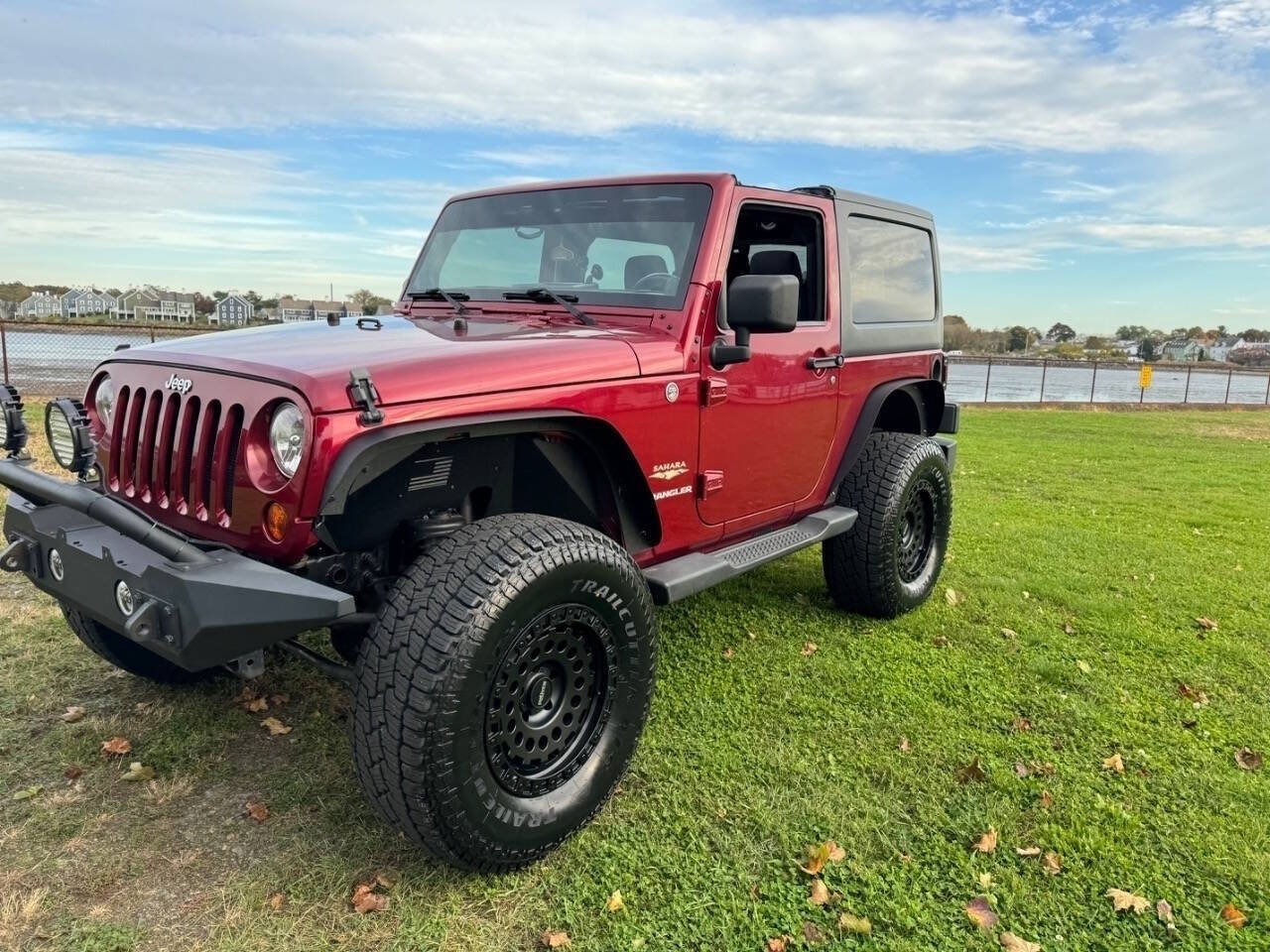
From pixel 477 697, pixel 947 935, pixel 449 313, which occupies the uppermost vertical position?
pixel 449 313

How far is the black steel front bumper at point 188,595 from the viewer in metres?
2.22

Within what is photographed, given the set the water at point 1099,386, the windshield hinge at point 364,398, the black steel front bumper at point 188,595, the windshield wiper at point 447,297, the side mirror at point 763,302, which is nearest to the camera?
the black steel front bumper at point 188,595

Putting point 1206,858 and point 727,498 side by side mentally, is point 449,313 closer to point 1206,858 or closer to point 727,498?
point 727,498

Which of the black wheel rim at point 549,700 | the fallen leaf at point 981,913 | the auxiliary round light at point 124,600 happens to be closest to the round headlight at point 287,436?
the auxiliary round light at point 124,600

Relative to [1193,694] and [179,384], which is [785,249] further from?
[1193,694]

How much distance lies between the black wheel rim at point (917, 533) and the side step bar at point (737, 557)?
0.63 meters

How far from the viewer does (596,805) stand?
2.83m

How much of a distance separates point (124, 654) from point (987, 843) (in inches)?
131

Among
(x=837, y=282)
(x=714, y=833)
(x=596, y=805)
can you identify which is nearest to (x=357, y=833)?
(x=596, y=805)

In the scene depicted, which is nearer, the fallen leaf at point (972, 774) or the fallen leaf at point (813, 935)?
the fallen leaf at point (813, 935)

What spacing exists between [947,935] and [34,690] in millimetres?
3608

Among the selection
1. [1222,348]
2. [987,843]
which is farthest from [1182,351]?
[987,843]

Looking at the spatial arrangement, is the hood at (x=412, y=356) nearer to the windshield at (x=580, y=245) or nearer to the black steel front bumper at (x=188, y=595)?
the windshield at (x=580, y=245)

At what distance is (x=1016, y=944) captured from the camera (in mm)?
2428
